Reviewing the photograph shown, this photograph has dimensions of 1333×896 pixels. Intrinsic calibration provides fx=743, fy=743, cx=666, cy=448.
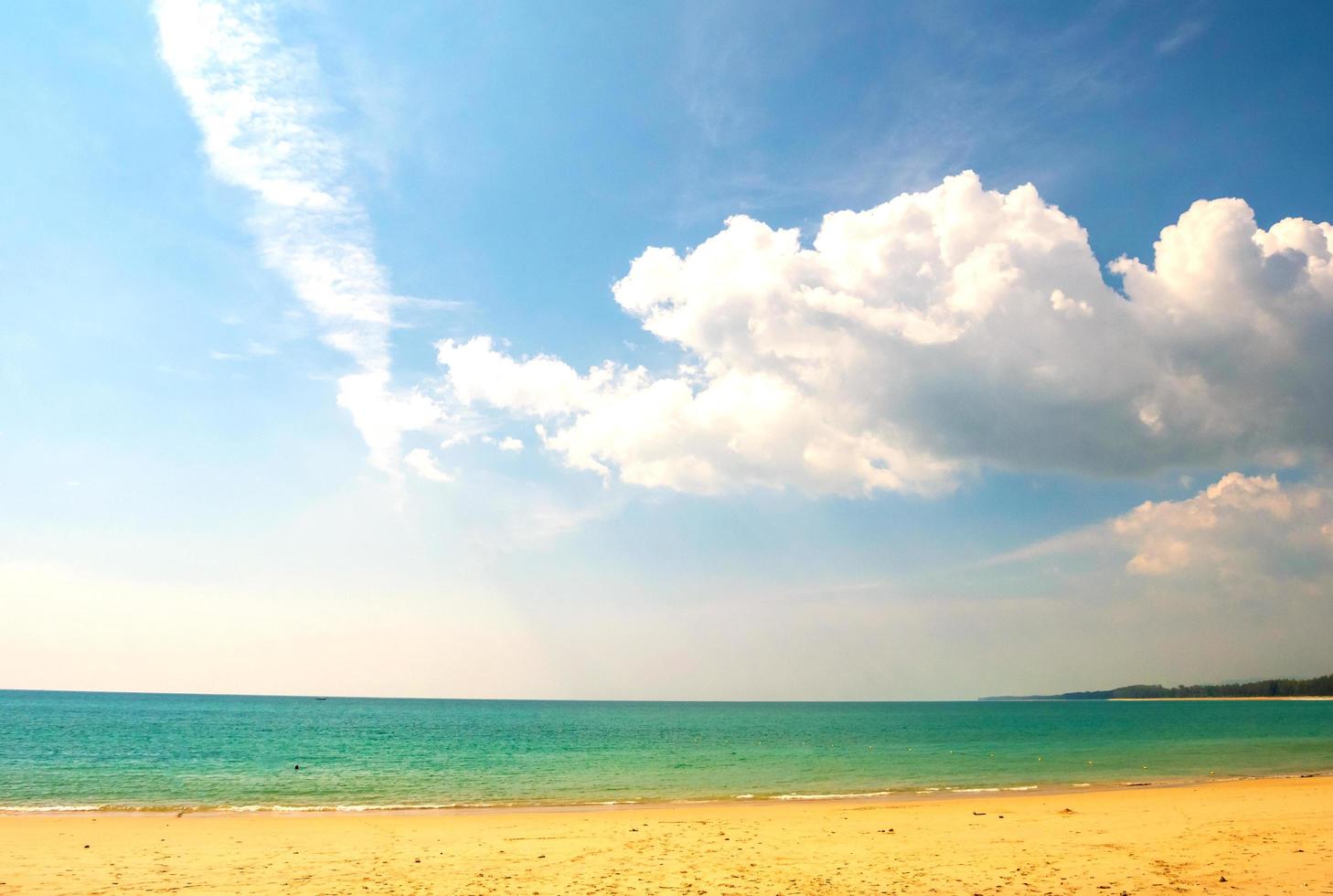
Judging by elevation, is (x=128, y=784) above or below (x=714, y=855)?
below

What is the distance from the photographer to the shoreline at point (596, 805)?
27656 mm

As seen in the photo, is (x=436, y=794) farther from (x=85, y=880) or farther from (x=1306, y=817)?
(x=1306, y=817)

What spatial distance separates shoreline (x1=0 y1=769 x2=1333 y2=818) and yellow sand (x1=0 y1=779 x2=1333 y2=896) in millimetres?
1064

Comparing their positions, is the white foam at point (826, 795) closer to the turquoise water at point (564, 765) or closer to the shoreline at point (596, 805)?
the shoreline at point (596, 805)

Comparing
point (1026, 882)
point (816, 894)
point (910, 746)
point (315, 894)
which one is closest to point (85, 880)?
point (315, 894)

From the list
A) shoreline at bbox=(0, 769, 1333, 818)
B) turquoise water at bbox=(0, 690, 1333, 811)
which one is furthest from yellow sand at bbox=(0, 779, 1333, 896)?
turquoise water at bbox=(0, 690, 1333, 811)

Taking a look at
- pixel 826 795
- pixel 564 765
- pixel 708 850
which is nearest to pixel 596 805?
pixel 826 795

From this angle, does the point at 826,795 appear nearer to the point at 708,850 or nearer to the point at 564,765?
the point at 708,850

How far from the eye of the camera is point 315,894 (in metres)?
14.3

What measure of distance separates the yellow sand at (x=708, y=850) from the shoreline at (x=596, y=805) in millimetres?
1064

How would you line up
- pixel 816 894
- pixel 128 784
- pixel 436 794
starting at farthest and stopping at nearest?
1. pixel 128 784
2. pixel 436 794
3. pixel 816 894

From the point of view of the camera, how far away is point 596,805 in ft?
99.8

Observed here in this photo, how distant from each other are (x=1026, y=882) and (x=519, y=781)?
30521 mm

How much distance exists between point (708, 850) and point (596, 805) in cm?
1324
